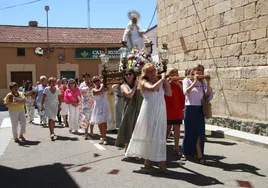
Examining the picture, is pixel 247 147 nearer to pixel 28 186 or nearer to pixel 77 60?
pixel 28 186

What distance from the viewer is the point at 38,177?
5.25 metres

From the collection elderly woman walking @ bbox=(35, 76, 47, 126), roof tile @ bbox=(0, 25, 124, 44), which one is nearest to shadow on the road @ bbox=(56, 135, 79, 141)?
elderly woman walking @ bbox=(35, 76, 47, 126)

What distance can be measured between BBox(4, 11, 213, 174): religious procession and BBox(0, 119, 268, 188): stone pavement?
0.97ft

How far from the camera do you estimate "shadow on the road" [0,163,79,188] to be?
16.0ft

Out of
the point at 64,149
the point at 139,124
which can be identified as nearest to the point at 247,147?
the point at 139,124

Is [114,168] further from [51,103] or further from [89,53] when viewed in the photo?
[89,53]

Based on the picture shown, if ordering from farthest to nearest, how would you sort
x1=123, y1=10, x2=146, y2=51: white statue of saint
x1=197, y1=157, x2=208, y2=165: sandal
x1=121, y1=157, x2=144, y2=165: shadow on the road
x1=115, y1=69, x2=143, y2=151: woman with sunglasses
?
x1=123, y1=10, x2=146, y2=51: white statue of saint
x1=115, y1=69, x2=143, y2=151: woman with sunglasses
x1=121, y1=157, x2=144, y2=165: shadow on the road
x1=197, y1=157, x2=208, y2=165: sandal

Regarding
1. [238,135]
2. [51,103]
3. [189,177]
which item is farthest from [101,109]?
[189,177]

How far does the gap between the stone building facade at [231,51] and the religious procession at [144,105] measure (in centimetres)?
236

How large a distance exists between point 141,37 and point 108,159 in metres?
4.18

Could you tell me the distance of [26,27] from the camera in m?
30.2

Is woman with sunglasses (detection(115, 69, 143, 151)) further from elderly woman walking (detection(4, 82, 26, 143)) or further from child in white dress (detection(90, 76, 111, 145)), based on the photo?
elderly woman walking (detection(4, 82, 26, 143))

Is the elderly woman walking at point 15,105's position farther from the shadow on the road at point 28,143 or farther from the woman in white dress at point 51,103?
the woman in white dress at point 51,103

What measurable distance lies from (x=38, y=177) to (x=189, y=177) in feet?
7.72
